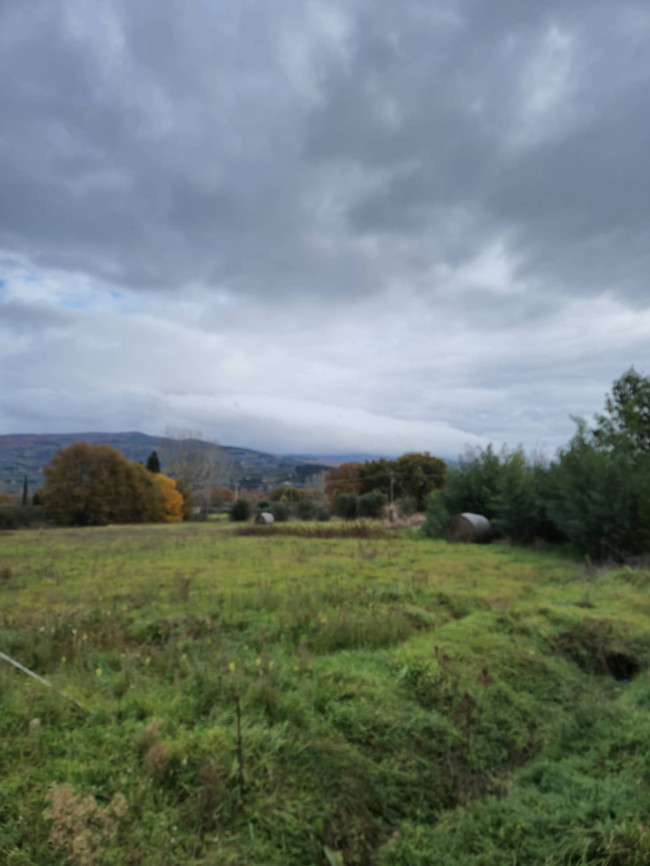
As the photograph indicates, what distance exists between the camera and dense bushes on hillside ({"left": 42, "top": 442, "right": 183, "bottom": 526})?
37.2 m

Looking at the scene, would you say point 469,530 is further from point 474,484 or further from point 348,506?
point 348,506

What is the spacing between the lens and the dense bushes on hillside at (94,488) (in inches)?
1467

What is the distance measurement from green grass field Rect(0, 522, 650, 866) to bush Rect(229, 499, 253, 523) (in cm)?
2989

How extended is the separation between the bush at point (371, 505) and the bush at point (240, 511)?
7695mm

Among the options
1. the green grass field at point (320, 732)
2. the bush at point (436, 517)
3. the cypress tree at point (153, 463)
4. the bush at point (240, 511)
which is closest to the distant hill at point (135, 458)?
the cypress tree at point (153, 463)

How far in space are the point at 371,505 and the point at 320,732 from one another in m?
31.2

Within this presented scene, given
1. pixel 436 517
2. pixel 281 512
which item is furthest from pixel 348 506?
pixel 436 517

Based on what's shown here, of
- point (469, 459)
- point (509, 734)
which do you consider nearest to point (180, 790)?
point (509, 734)

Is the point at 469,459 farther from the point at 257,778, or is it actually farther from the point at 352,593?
the point at 257,778

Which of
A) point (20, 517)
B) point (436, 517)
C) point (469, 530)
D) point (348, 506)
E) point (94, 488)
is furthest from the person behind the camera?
point (94, 488)

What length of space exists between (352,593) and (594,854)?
5.02 m

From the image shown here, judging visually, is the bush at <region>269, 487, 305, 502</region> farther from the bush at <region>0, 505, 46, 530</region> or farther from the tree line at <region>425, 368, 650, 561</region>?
the tree line at <region>425, 368, 650, 561</region>

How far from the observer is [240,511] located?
123ft

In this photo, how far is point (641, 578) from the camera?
31.7ft
